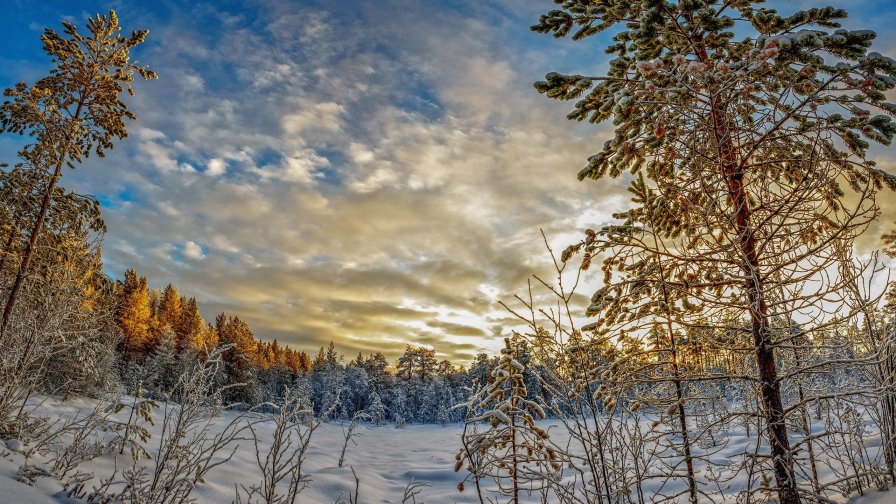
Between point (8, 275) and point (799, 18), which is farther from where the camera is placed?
point (8, 275)

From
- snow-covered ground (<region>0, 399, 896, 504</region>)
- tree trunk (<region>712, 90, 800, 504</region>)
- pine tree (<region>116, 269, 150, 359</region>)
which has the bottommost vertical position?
snow-covered ground (<region>0, 399, 896, 504</region>)

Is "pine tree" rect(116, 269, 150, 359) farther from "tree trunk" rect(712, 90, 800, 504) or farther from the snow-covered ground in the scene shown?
"tree trunk" rect(712, 90, 800, 504)

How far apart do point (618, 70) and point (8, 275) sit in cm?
1409

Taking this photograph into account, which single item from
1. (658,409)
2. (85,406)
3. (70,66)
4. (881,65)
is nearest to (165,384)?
(85,406)

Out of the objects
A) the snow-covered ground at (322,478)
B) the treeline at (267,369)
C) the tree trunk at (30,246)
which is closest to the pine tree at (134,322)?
the treeline at (267,369)

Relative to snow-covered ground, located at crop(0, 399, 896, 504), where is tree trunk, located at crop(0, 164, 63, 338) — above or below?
above

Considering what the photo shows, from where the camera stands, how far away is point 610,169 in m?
5.01

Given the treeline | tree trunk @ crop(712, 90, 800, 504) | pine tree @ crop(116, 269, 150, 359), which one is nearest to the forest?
tree trunk @ crop(712, 90, 800, 504)

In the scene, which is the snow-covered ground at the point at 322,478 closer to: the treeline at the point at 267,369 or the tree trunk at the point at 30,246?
the tree trunk at the point at 30,246

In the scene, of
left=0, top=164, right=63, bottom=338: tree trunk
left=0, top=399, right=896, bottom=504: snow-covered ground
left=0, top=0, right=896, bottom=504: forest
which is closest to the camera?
left=0, top=0, right=896, bottom=504: forest

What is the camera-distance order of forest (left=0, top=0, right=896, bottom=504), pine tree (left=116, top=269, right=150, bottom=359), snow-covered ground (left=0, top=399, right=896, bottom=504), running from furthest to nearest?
pine tree (left=116, top=269, right=150, bottom=359), snow-covered ground (left=0, top=399, right=896, bottom=504), forest (left=0, top=0, right=896, bottom=504)

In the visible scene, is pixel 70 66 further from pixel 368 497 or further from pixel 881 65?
pixel 881 65

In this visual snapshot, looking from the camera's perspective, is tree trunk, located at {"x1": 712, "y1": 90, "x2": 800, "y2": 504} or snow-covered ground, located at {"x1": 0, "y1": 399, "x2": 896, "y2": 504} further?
snow-covered ground, located at {"x1": 0, "y1": 399, "x2": 896, "y2": 504}

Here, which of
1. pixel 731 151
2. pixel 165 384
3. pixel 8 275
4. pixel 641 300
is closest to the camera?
pixel 731 151
